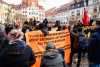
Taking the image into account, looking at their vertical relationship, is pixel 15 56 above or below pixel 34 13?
below

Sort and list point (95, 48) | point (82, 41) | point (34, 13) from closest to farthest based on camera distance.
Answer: point (95, 48), point (82, 41), point (34, 13)

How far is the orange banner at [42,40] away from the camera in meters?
9.50

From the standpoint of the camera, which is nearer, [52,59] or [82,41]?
[52,59]

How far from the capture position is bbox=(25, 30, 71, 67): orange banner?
31.2 ft

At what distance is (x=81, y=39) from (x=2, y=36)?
183 inches

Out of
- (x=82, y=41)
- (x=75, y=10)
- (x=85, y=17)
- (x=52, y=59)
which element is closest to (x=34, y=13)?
(x=75, y=10)

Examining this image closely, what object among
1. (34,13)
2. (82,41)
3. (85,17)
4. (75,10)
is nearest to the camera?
(82,41)

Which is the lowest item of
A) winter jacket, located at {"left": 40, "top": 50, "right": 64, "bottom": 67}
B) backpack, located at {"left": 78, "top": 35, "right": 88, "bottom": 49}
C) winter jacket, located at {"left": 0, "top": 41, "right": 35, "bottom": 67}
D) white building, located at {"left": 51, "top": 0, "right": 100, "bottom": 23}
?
backpack, located at {"left": 78, "top": 35, "right": 88, "bottom": 49}

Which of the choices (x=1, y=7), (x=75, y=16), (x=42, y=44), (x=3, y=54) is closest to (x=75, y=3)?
(x=75, y=16)

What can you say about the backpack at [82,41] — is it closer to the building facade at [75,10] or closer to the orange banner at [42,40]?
the orange banner at [42,40]

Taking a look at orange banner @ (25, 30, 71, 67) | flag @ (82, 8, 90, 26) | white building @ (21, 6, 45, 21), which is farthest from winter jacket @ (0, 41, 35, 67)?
flag @ (82, 8, 90, 26)

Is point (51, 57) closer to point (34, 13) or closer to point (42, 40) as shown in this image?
point (42, 40)

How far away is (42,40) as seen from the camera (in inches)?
385

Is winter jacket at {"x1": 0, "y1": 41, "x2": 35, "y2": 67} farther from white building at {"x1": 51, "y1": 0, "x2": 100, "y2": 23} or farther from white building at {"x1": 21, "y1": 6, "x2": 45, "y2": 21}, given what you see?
white building at {"x1": 51, "y1": 0, "x2": 100, "y2": 23}
